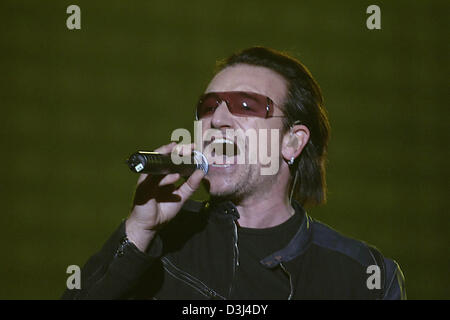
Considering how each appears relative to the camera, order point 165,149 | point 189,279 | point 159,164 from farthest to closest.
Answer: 1. point 189,279
2. point 165,149
3. point 159,164

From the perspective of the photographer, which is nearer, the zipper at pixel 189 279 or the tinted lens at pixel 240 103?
the zipper at pixel 189 279

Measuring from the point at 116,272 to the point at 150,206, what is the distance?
246 millimetres

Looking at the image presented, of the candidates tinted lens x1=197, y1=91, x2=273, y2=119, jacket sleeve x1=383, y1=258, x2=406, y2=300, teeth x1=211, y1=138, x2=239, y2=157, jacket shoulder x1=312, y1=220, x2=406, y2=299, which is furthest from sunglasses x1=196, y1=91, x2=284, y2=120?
jacket sleeve x1=383, y1=258, x2=406, y2=300

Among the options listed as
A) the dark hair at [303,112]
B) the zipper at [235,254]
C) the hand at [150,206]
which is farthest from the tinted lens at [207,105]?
the zipper at [235,254]

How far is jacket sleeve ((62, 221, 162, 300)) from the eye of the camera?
140 cm

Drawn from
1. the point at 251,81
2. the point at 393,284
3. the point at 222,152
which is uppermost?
the point at 251,81

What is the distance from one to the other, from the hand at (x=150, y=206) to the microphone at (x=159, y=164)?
0.10 ft

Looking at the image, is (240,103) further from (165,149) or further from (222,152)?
(165,149)

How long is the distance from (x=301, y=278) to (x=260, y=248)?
198 millimetres

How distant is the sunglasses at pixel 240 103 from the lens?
171 centimetres

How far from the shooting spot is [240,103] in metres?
1.72

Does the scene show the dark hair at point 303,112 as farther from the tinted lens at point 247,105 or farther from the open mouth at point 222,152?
the open mouth at point 222,152

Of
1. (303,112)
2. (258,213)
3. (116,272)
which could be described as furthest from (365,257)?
(116,272)

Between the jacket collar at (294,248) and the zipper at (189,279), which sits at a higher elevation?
the jacket collar at (294,248)
